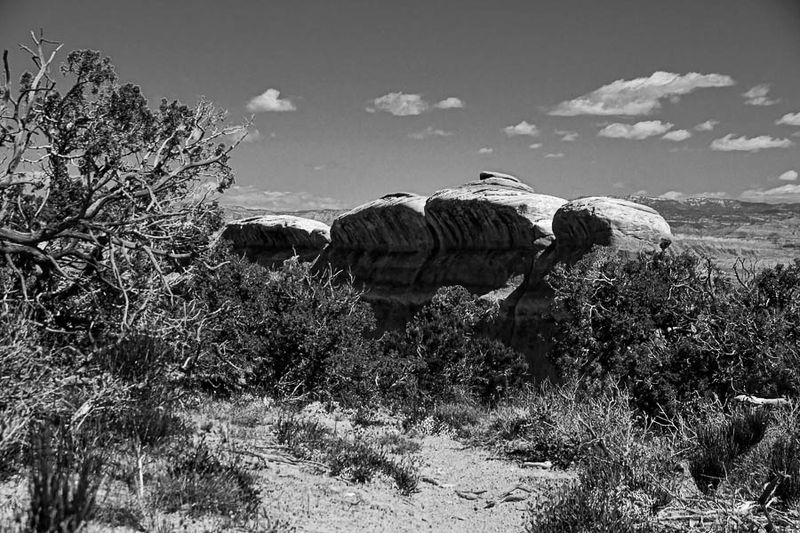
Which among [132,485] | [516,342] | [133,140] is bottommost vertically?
[516,342]

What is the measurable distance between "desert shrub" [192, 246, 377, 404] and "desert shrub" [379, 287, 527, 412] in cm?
111

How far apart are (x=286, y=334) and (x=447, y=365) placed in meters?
4.99

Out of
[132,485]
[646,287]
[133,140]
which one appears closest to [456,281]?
[646,287]

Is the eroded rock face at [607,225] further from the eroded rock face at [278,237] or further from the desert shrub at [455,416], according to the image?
the eroded rock face at [278,237]

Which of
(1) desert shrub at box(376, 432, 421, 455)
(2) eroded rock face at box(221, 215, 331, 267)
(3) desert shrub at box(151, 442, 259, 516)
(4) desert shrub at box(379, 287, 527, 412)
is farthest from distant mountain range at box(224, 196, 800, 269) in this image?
(3) desert shrub at box(151, 442, 259, 516)

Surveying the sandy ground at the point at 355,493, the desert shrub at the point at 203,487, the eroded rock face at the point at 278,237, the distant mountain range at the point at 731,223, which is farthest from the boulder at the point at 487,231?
the desert shrub at the point at 203,487

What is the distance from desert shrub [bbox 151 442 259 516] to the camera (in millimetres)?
5043

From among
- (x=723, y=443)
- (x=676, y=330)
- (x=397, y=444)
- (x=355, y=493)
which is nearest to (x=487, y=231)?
(x=676, y=330)

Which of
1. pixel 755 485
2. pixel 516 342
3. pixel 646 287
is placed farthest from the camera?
pixel 516 342

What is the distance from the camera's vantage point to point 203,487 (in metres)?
5.27

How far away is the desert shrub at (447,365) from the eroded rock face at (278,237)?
2754cm

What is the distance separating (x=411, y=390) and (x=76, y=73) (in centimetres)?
982

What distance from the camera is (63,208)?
942cm

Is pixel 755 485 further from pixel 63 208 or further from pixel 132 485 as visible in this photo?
pixel 63 208
